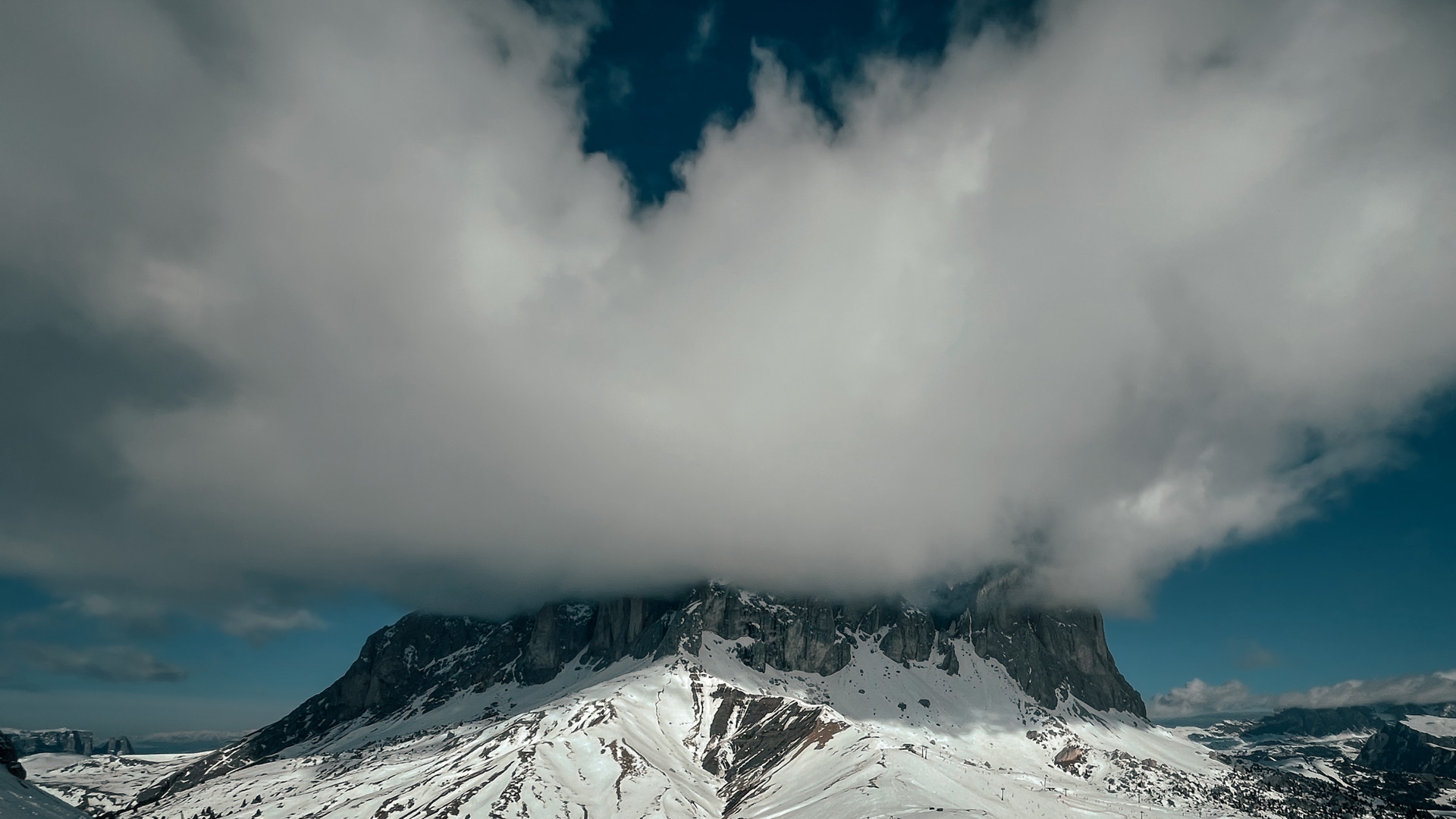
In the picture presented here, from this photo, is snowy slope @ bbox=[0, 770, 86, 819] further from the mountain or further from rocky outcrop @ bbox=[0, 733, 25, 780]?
rocky outcrop @ bbox=[0, 733, 25, 780]

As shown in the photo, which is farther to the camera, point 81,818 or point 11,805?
point 81,818

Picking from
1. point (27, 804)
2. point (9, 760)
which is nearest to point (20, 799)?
point (27, 804)

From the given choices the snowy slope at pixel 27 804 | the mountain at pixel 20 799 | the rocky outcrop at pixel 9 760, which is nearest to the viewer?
the snowy slope at pixel 27 804

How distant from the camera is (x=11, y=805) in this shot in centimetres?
10644

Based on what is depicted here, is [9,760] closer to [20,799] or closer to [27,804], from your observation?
[20,799]

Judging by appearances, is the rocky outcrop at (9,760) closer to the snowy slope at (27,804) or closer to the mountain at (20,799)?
the mountain at (20,799)

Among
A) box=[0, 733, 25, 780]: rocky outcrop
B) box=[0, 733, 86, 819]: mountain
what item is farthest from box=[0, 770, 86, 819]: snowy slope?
box=[0, 733, 25, 780]: rocky outcrop

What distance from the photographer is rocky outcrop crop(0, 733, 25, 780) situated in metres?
124

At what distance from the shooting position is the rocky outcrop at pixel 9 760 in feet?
405

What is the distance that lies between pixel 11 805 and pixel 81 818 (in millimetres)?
12470

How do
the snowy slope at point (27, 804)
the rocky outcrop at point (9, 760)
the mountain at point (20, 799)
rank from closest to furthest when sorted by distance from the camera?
the snowy slope at point (27, 804) → the mountain at point (20, 799) → the rocky outcrop at point (9, 760)

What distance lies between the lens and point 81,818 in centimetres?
11612

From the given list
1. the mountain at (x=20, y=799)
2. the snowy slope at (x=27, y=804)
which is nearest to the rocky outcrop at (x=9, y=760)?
the mountain at (x=20, y=799)

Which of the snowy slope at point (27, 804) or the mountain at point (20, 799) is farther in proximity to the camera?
the mountain at point (20, 799)
